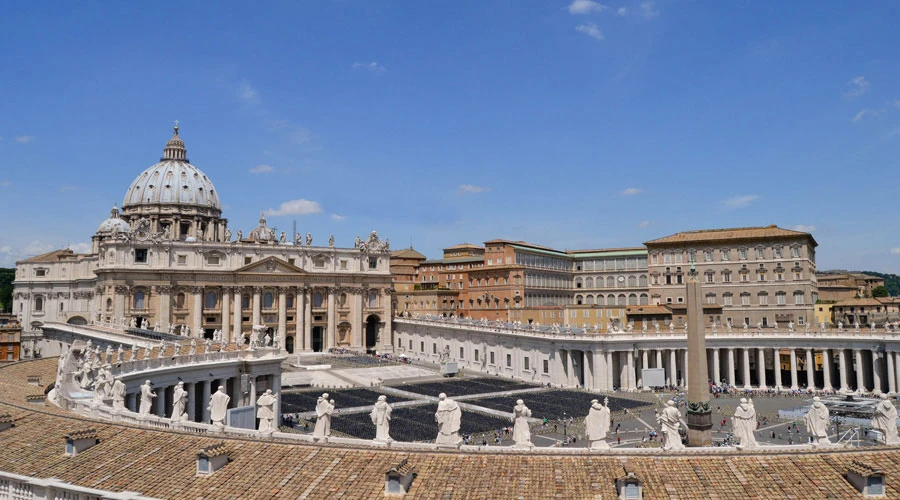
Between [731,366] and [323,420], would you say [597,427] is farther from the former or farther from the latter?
[731,366]

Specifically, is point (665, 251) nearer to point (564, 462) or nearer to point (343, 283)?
point (343, 283)

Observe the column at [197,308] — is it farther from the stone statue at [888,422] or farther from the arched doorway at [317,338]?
the stone statue at [888,422]

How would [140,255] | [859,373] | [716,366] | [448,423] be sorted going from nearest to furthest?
[448,423], [859,373], [716,366], [140,255]

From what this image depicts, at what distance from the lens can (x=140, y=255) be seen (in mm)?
91375

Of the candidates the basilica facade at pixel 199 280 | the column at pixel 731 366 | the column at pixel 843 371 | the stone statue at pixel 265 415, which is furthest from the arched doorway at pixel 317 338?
the stone statue at pixel 265 415

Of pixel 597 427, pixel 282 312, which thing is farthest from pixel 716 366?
pixel 282 312

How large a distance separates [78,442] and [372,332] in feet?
301

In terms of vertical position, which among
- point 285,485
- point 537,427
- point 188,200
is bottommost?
point 537,427

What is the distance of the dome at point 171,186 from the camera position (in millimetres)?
122750

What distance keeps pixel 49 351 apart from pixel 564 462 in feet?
302

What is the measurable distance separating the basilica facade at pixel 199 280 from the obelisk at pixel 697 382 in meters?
59.4

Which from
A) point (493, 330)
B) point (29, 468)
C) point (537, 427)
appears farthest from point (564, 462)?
point (493, 330)

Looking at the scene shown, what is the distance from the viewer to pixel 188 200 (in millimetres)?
123750

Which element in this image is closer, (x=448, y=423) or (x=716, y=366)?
(x=448, y=423)
